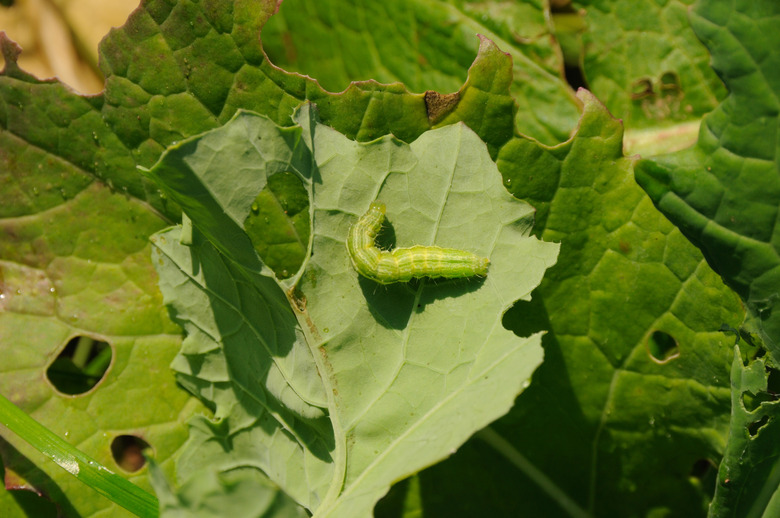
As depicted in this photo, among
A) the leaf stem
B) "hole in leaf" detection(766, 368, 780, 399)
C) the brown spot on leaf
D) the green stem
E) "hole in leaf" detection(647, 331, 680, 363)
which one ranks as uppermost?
the brown spot on leaf

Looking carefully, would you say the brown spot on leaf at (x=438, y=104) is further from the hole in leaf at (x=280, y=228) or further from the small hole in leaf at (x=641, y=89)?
the small hole in leaf at (x=641, y=89)

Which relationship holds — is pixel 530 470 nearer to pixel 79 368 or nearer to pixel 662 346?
pixel 662 346

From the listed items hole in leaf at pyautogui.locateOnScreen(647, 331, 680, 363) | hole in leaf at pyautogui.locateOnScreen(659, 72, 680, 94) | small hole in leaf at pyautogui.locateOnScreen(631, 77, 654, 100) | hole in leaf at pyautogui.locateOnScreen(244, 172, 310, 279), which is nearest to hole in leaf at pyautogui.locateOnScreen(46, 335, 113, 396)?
hole in leaf at pyautogui.locateOnScreen(244, 172, 310, 279)

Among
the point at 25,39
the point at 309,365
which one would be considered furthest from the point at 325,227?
the point at 25,39

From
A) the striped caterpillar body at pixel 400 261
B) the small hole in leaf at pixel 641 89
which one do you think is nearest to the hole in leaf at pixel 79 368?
the striped caterpillar body at pixel 400 261

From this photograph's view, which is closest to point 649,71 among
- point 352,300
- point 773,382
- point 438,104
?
point 438,104

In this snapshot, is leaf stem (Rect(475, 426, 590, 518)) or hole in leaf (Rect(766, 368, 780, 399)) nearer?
hole in leaf (Rect(766, 368, 780, 399))

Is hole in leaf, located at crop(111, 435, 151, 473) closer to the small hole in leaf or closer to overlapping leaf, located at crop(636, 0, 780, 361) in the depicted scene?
overlapping leaf, located at crop(636, 0, 780, 361)
